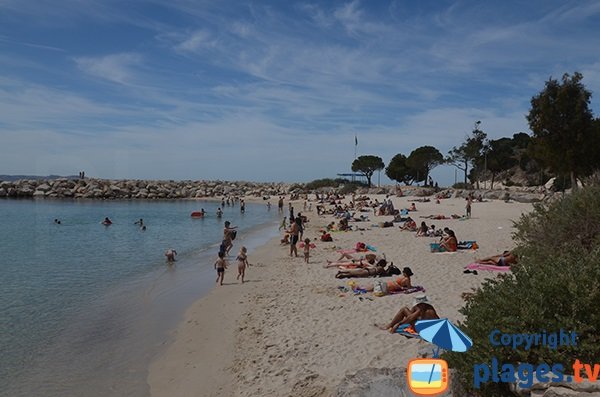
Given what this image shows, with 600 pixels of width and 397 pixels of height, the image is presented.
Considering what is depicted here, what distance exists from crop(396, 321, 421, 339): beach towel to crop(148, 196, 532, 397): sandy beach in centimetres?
15

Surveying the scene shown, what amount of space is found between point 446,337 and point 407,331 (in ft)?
10.8

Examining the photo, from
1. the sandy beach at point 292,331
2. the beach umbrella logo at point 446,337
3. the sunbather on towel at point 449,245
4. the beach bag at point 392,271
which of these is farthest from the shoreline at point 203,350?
the sunbather on towel at point 449,245

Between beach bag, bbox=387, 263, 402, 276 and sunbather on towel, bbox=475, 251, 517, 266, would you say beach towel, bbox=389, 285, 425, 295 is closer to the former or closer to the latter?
beach bag, bbox=387, 263, 402, 276

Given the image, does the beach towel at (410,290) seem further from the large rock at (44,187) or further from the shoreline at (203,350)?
the large rock at (44,187)

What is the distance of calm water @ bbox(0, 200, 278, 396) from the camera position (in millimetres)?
7430

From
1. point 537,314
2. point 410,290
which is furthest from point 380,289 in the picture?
point 537,314

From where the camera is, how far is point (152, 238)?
1035 inches

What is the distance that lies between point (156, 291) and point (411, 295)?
288 inches

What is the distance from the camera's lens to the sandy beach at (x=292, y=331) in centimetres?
654

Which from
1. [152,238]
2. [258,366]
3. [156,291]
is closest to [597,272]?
[258,366]

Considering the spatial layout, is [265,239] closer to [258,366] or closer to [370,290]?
[370,290]

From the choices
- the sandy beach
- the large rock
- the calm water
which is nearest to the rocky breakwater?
the large rock

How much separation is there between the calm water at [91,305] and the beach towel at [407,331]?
398 cm

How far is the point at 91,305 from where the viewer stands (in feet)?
38.6
